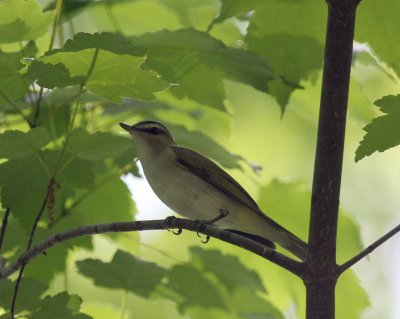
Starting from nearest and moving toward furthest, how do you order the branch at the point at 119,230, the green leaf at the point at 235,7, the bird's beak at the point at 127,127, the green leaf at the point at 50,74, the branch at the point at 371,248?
1. the branch at the point at 371,248
2. the branch at the point at 119,230
3. the green leaf at the point at 50,74
4. the green leaf at the point at 235,7
5. the bird's beak at the point at 127,127

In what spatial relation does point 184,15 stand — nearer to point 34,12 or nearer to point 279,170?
point 34,12

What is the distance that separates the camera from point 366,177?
616 cm

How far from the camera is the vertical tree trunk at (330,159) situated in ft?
5.92

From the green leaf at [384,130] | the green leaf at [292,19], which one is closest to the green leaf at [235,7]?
the green leaf at [292,19]

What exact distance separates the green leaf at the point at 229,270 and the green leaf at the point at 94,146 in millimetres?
790

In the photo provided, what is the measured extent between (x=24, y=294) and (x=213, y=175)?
4.54 ft

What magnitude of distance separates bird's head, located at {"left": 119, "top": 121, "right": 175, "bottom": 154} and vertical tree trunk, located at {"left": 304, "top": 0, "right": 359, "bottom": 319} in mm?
1388

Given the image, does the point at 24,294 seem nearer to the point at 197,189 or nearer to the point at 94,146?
the point at 94,146

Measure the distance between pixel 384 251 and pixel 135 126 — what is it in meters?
4.16

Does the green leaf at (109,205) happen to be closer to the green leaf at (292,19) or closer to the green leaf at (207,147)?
the green leaf at (207,147)

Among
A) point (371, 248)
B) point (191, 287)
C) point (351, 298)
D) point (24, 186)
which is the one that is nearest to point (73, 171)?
point (24, 186)

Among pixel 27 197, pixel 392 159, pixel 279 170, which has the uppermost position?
pixel 392 159

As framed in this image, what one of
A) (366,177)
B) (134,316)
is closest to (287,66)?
(134,316)

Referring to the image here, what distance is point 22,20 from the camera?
2.32 meters
